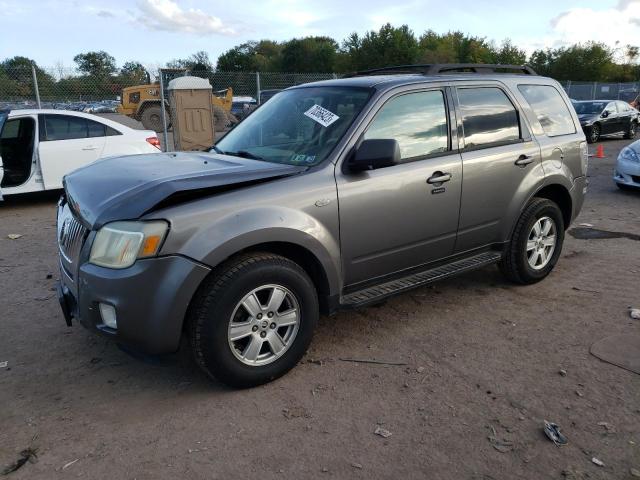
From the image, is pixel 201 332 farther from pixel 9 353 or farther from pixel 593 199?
pixel 593 199

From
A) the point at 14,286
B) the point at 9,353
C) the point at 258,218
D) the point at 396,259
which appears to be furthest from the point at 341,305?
the point at 14,286

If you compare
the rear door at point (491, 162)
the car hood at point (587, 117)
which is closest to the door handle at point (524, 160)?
the rear door at point (491, 162)

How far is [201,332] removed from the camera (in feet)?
9.67

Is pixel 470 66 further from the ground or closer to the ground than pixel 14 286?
further from the ground

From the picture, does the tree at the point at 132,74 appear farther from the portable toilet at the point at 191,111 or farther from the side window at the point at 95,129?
the side window at the point at 95,129

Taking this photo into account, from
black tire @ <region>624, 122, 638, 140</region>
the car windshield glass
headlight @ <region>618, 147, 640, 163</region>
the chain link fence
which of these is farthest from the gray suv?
the chain link fence

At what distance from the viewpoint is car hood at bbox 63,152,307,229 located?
2.92 m

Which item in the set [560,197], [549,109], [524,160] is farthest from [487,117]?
[560,197]

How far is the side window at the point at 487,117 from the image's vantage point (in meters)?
4.19

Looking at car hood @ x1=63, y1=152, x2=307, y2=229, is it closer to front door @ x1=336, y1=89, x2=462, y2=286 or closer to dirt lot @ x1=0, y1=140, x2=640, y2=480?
front door @ x1=336, y1=89, x2=462, y2=286

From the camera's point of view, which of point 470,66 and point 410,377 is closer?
point 410,377

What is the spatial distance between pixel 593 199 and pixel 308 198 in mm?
7226

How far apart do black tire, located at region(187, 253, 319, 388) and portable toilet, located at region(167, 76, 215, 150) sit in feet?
28.0

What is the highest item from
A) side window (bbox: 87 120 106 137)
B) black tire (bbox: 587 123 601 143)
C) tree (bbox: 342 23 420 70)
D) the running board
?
tree (bbox: 342 23 420 70)
